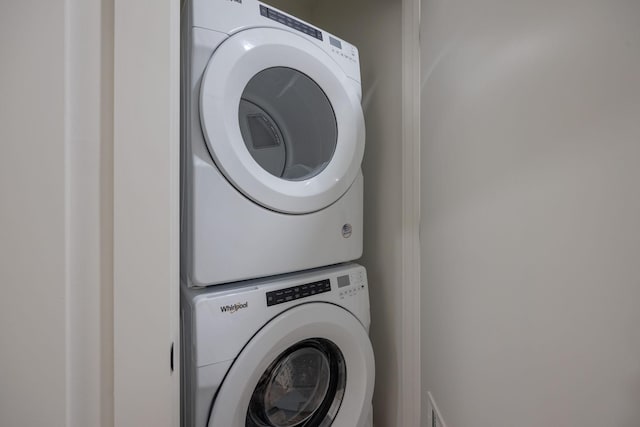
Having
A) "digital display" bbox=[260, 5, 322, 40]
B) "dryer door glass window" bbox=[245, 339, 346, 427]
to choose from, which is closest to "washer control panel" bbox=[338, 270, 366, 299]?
"dryer door glass window" bbox=[245, 339, 346, 427]

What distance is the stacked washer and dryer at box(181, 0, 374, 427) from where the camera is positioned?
0.75 meters

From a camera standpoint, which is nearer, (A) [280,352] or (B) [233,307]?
(B) [233,307]

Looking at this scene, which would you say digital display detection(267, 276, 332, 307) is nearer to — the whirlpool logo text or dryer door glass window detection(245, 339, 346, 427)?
the whirlpool logo text

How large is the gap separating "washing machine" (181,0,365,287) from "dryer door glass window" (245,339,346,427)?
1.16 ft

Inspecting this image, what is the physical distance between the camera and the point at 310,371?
107 centimetres
